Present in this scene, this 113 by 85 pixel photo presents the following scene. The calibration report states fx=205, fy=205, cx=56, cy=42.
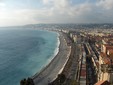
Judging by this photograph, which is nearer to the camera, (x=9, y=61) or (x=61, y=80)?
(x=61, y=80)

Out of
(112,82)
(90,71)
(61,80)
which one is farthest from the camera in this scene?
(90,71)

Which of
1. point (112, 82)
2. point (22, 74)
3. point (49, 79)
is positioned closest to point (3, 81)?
point (22, 74)

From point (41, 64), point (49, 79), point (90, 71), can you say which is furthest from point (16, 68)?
point (90, 71)

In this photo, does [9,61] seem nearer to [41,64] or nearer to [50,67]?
[41,64]

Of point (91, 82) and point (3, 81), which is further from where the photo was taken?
point (3, 81)

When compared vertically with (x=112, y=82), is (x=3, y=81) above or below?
below

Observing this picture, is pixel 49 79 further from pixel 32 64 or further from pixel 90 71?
pixel 32 64

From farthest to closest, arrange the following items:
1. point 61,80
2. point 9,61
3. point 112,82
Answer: point 9,61, point 61,80, point 112,82

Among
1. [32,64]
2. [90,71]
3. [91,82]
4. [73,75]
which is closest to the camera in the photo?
[91,82]

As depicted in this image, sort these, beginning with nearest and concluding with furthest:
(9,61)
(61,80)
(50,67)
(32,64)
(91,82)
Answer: (61,80) → (91,82) → (50,67) → (32,64) → (9,61)
